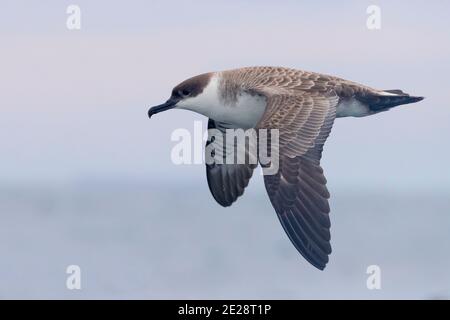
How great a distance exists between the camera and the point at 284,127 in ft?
47.7

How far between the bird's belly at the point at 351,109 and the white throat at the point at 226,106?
1017mm

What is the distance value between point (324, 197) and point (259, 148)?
3.12ft

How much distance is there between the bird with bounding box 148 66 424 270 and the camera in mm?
14086

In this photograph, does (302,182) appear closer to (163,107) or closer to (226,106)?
(226,106)

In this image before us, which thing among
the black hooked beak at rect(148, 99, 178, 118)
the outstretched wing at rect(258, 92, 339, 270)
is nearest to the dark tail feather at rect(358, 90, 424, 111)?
the outstretched wing at rect(258, 92, 339, 270)

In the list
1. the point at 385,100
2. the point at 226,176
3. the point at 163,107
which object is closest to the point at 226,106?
the point at 163,107

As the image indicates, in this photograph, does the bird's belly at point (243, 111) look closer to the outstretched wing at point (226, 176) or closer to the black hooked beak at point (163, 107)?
the black hooked beak at point (163, 107)

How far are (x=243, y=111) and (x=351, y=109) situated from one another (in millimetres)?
1406

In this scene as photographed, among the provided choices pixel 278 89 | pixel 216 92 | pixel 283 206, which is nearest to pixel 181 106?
pixel 216 92

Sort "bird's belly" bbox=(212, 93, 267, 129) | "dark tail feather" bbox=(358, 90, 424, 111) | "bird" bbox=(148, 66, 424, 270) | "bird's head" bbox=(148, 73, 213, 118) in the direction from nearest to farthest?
"bird" bbox=(148, 66, 424, 270) < "bird's belly" bbox=(212, 93, 267, 129) < "dark tail feather" bbox=(358, 90, 424, 111) < "bird's head" bbox=(148, 73, 213, 118)

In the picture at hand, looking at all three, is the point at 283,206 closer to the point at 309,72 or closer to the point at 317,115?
the point at 317,115

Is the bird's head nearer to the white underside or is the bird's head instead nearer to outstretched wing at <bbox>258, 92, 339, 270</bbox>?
the white underside

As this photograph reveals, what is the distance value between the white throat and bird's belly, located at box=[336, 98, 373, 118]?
3.34ft

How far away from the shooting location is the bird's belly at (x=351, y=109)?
16.1 metres
